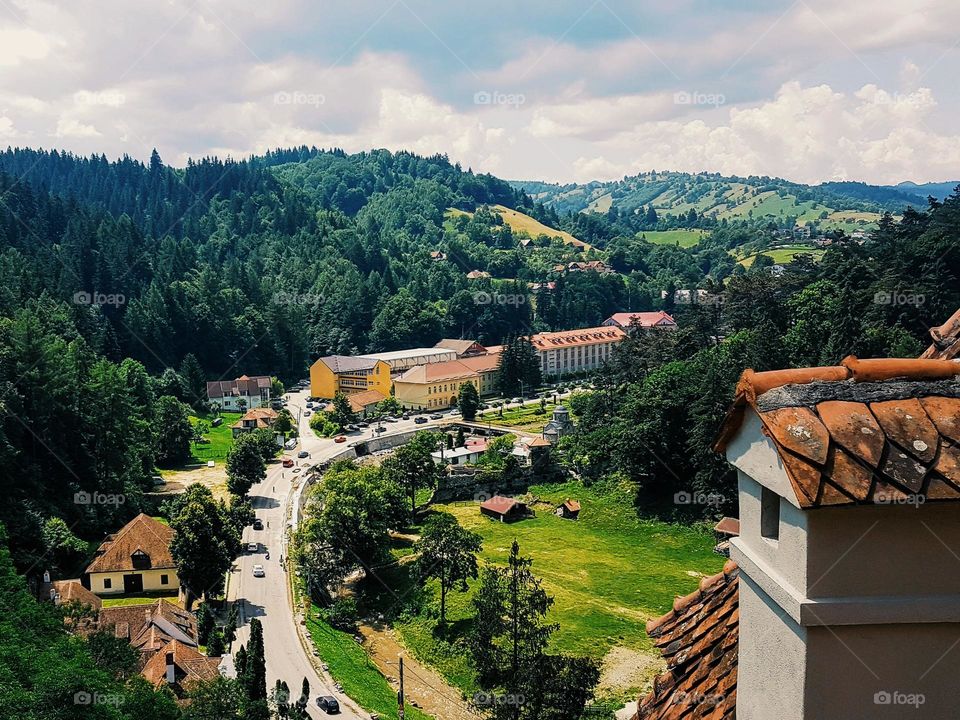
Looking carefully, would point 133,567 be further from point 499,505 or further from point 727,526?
point 727,526

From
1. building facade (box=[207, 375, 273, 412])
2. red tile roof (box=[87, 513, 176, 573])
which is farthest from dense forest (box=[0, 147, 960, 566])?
red tile roof (box=[87, 513, 176, 573])

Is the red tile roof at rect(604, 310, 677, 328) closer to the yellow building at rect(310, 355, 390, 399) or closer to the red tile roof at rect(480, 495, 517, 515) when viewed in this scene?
the yellow building at rect(310, 355, 390, 399)

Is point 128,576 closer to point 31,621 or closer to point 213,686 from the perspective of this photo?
point 31,621

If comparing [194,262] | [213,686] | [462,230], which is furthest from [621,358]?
[462,230]

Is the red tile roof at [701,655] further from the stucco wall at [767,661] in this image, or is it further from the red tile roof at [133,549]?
the red tile roof at [133,549]

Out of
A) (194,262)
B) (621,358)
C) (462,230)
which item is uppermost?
(462,230)

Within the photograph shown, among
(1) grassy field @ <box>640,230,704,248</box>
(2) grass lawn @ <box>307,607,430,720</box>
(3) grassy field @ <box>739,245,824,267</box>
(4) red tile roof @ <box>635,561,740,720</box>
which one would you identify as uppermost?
(1) grassy field @ <box>640,230,704,248</box>
